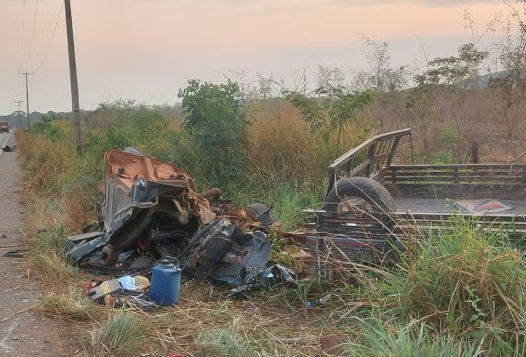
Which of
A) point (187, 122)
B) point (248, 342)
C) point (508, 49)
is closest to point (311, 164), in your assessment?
point (187, 122)

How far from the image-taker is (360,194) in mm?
5574

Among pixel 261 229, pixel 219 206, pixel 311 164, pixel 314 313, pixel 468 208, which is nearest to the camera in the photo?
pixel 314 313

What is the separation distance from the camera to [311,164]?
10.5 meters

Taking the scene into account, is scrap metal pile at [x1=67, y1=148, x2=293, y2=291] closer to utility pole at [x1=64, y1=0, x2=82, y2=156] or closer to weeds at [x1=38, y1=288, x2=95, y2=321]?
weeds at [x1=38, y1=288, x2=95, y2=321]

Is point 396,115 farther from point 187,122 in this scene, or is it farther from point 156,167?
point 156,167

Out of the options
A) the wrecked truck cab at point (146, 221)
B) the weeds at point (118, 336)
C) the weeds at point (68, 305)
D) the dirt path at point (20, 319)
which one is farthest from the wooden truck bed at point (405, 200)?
the dirt path at point (20, 319)

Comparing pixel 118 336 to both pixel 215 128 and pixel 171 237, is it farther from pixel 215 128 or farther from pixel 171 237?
pixel 215 128

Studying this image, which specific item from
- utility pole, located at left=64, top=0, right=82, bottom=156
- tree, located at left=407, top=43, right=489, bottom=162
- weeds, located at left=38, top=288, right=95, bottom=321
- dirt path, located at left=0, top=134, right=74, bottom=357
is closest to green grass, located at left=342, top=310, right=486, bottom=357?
dirt path, located at left=0, top=134, right=74, bottom=357

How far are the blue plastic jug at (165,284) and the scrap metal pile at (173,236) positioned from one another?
25.1 inches

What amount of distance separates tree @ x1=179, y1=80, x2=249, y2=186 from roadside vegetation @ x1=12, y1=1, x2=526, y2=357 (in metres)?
0.02

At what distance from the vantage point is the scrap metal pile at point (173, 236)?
6.15m

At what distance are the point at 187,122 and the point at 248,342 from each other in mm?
6847

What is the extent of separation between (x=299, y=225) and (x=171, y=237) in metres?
1.99

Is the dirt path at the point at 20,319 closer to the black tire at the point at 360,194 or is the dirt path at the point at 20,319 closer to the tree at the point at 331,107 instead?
the black tire at the point at 360,194
